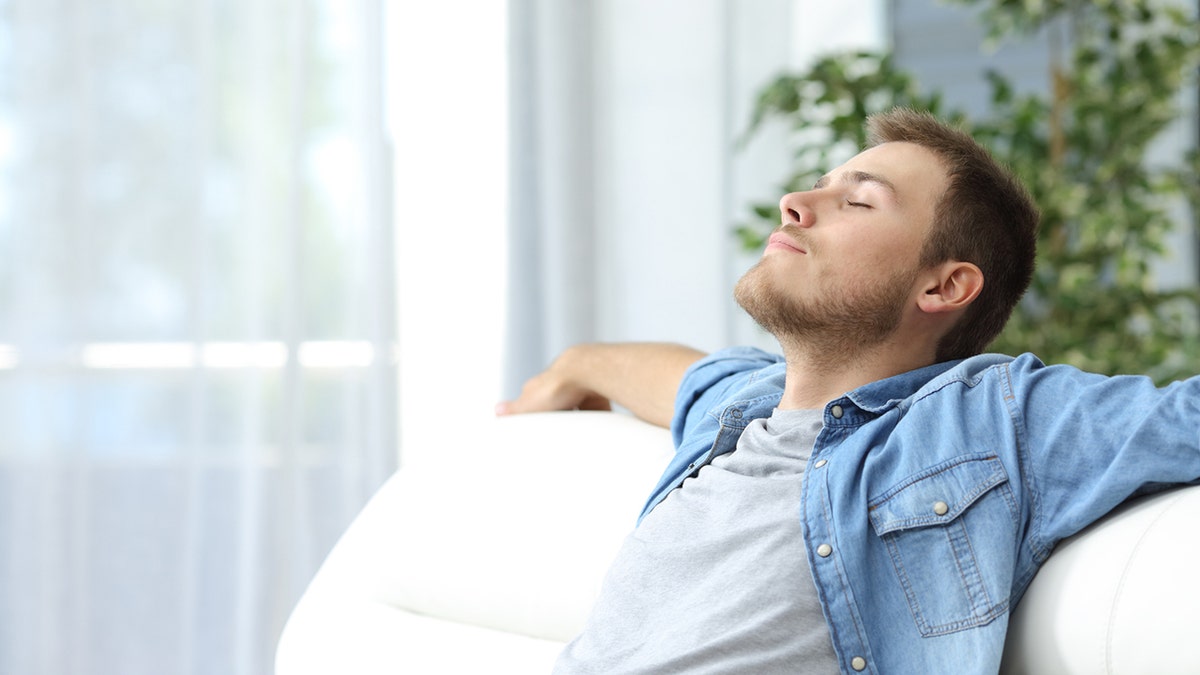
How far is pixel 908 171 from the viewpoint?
45.6 inches

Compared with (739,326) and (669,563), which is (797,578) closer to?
(669,563)

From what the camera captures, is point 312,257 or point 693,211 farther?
point 693,211

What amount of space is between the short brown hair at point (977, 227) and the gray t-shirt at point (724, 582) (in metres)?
0.20

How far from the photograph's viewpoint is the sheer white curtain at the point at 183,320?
6.64ft

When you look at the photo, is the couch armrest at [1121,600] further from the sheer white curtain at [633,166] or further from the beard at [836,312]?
the sheer white curtain at [633,166]

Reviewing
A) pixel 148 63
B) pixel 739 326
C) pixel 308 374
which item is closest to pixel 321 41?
pixel 148 63

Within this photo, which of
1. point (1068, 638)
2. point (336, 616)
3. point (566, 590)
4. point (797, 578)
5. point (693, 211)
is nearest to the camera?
point (1068, 638)

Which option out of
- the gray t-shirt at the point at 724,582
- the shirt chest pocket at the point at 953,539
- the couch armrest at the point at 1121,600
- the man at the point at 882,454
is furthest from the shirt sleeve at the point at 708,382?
the couch armrest at the point at 1121,600

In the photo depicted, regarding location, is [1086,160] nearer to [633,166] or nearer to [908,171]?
[633,166]

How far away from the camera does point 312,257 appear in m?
2.27

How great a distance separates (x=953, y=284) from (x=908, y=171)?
127 millimetres

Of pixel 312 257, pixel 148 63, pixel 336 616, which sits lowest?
pixel 336 616

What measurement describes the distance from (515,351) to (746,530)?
4.92 ft

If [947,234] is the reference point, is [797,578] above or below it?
below
